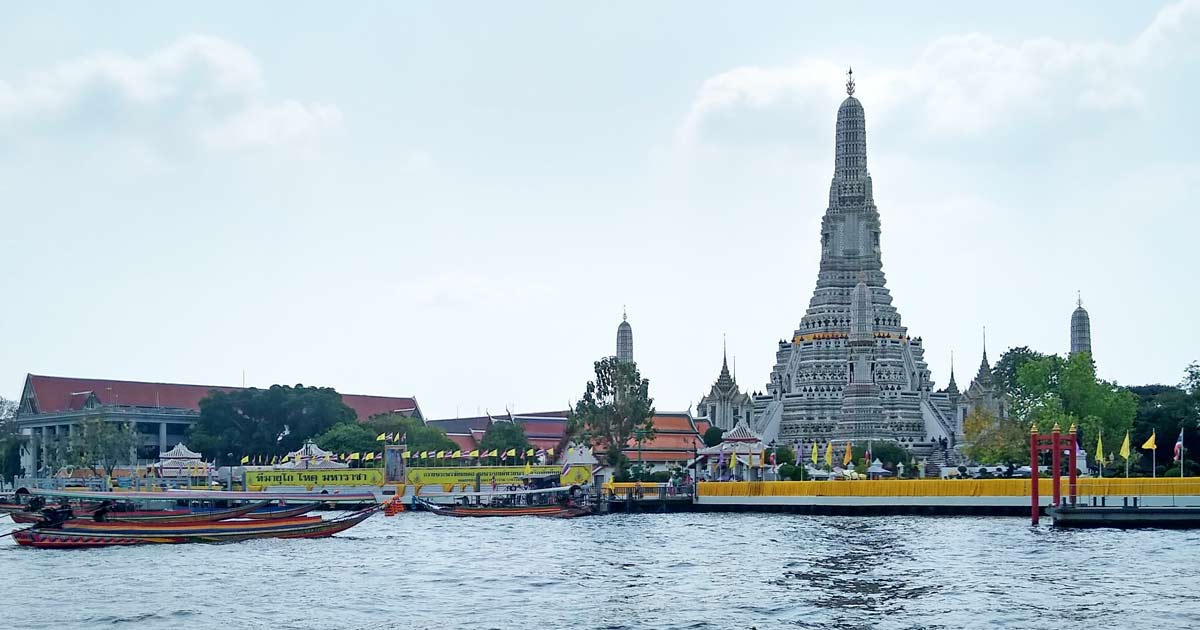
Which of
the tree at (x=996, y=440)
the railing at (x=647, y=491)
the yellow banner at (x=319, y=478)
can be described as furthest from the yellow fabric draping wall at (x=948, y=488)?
the yellow banner at (x=319, y=478)

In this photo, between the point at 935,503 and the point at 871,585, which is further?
the point at 935,503

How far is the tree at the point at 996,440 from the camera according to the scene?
324 ft

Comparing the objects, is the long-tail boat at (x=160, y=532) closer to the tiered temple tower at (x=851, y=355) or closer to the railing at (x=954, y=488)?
the railing at (x=954, y=488)

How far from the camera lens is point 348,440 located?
121750 mm

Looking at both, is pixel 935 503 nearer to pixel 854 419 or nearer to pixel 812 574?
pixel 812 574

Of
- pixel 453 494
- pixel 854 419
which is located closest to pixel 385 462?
pixel 453 494

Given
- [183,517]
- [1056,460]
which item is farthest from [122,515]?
[1056,460]

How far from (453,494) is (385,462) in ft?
25.7

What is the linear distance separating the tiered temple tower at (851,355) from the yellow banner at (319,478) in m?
42.8

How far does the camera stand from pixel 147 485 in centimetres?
11094

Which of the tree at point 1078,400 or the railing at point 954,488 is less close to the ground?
the tree at point 1078,400

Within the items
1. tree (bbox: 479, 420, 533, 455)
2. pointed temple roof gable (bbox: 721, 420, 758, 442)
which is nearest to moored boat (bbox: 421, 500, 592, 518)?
pointed temple roof gable (bbox: 721, 420, 758, 442)

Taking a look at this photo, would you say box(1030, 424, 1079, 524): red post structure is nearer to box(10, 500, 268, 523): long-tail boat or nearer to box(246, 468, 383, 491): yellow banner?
box(10, 500, 268, 523): long-tail boat

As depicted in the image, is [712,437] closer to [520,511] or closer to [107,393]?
[520,511]
